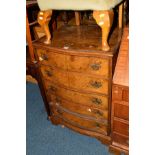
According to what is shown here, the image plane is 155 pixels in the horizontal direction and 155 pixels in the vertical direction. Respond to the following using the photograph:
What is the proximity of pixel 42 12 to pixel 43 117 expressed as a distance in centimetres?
113

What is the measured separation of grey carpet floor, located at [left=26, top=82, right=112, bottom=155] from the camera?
1.69 m

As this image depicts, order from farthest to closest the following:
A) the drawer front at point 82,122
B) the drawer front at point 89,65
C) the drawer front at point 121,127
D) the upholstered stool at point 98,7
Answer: the drawer front at point 82,122 < the drawer front at point 121,127 < the drawer front at point 89,65 < the upholstered stool at point 98,7

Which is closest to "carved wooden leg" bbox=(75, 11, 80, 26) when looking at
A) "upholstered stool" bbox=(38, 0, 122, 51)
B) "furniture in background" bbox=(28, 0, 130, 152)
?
"furniture in background" bbox=(28, 0, 130, 152)

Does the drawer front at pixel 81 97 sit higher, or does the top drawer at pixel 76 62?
the top drawer at pixel 76 62

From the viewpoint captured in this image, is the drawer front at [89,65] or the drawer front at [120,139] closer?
the drawer front at [89,65]

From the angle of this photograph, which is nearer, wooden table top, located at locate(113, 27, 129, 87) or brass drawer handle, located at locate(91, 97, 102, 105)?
wooden table top, located at locate(113, 27, 129, 87)

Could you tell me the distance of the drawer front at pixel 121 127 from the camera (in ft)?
4.55

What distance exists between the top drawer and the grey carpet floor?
0.74m

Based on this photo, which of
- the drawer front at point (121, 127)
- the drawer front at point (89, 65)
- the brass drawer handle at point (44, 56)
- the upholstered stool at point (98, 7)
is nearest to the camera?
the upholstered stool at point (98, 7)

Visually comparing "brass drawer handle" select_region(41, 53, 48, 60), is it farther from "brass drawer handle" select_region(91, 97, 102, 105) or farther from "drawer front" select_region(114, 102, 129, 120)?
"drawer front" select_region(114, 102, 129, 120)

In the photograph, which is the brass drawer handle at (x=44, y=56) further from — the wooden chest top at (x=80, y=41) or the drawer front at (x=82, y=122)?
the drawer front at (x=82, y=122)

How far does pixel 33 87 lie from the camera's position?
2551mm

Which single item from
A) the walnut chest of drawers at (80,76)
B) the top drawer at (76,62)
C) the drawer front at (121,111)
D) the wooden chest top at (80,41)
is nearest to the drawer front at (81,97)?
the walnut chest of drawers at (80,76)

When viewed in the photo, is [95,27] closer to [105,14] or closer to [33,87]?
[105,14]
